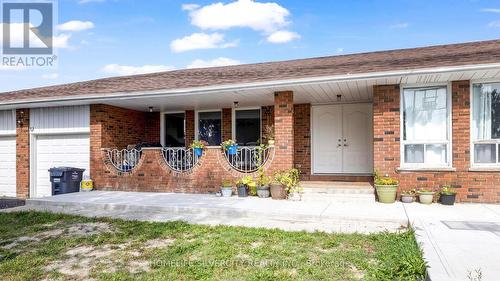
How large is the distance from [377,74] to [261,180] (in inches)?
146

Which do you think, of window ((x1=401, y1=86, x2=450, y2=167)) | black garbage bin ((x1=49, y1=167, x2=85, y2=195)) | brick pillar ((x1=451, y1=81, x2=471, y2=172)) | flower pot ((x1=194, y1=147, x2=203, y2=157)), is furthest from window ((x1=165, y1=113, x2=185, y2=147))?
brick pillar ((x1=451, y1=81, x2=471, y2=172))

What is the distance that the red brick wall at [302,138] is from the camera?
414 inches

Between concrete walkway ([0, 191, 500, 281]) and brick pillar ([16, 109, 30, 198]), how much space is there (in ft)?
9.80

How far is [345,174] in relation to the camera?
1016 centimetres

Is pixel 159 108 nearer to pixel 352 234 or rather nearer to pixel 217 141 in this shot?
pixel 217 141

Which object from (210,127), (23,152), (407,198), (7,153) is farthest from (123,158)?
(407,198)

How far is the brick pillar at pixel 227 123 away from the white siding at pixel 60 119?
4.27m

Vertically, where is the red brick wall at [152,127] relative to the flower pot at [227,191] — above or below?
above

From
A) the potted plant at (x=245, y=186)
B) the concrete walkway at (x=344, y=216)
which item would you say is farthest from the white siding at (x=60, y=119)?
the potted plant at (x=245, y=186)

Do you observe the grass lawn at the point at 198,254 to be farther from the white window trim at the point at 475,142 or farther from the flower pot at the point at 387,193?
the white window trim at the point at 475,142

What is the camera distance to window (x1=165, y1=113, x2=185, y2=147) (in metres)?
12.0

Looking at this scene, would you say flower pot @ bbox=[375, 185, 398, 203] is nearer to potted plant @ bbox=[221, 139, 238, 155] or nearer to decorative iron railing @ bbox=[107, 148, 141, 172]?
potted plant @ bbox=[221, 139, 238, 155]

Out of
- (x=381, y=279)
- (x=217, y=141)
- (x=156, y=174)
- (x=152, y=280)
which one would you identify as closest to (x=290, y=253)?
(x=381, y=279)

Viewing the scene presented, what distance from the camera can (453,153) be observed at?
23.5ft
